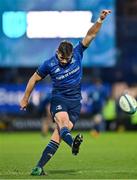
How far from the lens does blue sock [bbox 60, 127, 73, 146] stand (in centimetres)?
1210

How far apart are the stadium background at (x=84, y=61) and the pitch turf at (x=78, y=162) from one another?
751 centimetres

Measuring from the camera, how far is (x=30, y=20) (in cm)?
2880

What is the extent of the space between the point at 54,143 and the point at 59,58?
4.27 feet

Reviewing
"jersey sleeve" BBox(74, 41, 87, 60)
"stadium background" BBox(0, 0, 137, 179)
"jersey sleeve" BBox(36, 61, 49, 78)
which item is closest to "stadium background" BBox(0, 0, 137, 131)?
"stadium background" BBox(0, 0, 137, 179)

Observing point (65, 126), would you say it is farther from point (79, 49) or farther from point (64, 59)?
point (79, 49)

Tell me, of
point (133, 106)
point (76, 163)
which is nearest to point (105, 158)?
point (76, 163)

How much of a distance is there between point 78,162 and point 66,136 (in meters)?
3.33

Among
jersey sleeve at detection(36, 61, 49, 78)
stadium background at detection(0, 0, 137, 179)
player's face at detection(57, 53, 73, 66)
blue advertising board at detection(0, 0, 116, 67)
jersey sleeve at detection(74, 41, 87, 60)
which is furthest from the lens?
blue advertising board at detection(0, 0, 116, 67)

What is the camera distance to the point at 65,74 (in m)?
12.6

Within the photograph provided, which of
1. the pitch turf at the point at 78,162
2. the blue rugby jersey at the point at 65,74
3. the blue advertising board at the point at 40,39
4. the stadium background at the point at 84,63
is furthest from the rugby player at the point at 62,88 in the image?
the blue advertising board at the point at 40,39

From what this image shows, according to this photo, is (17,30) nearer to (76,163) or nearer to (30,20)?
(30,20)

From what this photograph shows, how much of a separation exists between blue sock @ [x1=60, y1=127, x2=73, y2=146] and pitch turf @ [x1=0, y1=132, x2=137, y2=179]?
20.3 inches

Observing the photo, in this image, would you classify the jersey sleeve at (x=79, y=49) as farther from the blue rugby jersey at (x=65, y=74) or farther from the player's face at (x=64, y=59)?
the player's face at (x=64, y=59)

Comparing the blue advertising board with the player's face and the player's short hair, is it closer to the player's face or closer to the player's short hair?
the player's face
